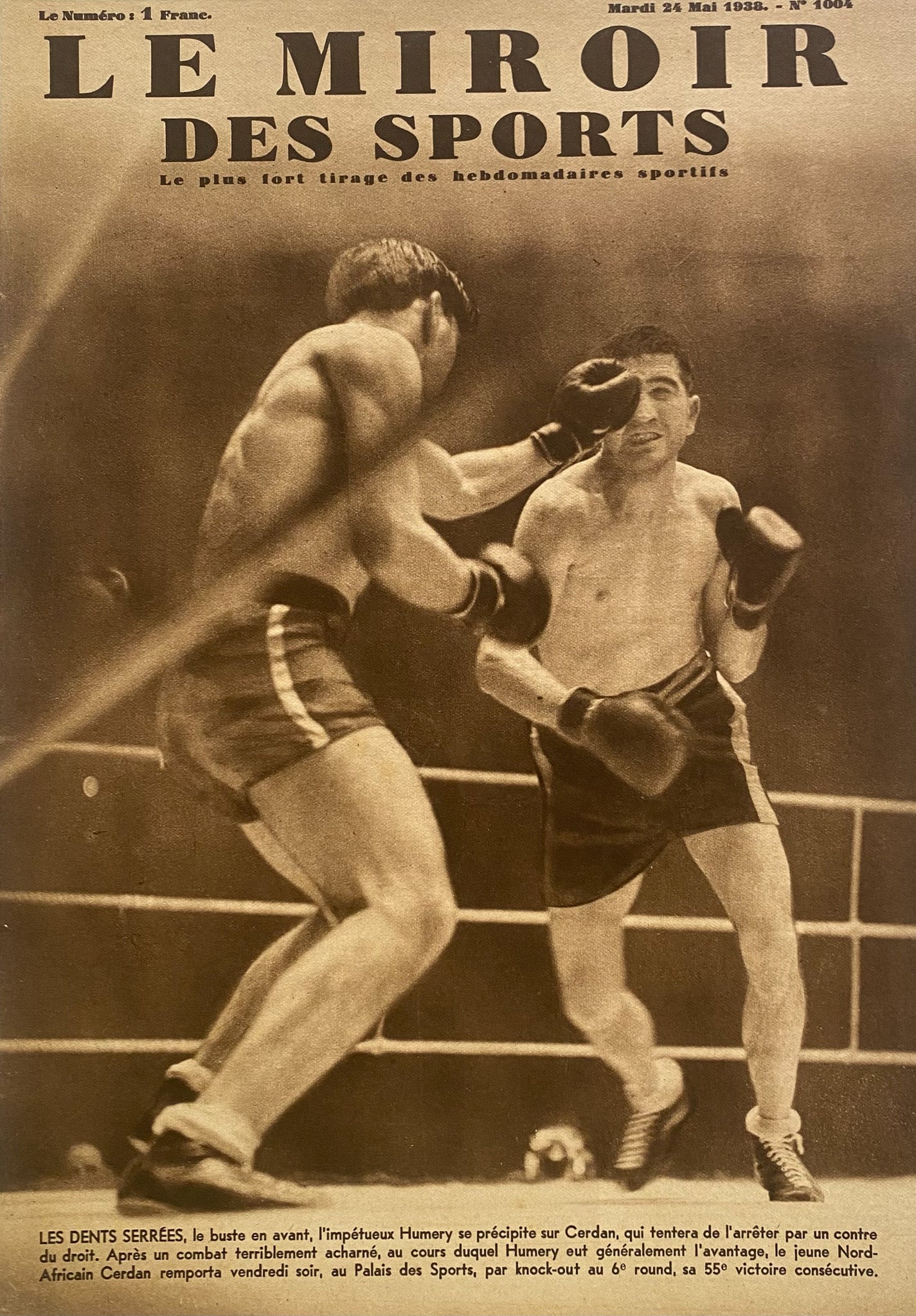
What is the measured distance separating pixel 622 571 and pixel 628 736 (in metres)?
0.45

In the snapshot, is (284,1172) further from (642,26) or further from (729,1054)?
(642,26)

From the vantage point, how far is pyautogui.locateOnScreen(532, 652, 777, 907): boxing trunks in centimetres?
350

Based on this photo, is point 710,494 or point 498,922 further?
point 710,494

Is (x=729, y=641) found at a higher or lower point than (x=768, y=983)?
higher

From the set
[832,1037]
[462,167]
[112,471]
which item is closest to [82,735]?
[112,471]

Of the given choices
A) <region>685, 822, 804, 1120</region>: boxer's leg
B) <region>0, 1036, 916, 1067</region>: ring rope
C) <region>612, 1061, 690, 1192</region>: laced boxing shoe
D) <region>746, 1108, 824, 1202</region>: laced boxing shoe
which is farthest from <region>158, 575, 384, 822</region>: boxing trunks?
<region>746, 1108, 824, 1202</region>: laced boxing shoe

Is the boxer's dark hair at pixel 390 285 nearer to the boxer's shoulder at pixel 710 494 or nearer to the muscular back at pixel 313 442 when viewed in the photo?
the muscular back at pixel 313 442

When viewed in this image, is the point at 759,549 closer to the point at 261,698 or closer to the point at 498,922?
the point at 498,922

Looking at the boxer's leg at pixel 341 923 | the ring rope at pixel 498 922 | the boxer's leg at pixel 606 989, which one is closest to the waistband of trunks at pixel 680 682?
the ring rope at pixel 498 922

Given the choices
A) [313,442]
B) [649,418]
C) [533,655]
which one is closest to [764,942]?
[533,655]

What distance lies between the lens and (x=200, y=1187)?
11.2 ft

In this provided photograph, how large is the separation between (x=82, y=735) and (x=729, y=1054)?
1.91 meters

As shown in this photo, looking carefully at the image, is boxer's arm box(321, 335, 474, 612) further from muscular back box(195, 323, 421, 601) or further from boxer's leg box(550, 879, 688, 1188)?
boxer's leg box(550, 879, 688, 1188)

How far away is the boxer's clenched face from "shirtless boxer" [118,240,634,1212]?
0.14m
